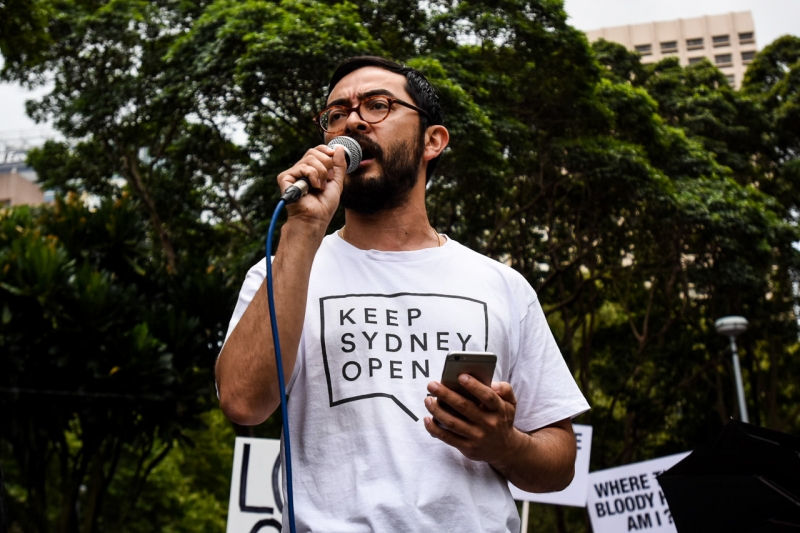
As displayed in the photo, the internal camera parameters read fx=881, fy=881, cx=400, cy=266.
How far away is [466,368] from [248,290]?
0.65 m

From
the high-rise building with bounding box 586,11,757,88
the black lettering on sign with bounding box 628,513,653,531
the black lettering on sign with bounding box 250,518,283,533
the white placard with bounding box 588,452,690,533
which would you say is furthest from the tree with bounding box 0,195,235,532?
the high-rise building with bounding box 586,11,757,88

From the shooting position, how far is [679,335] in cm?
1608

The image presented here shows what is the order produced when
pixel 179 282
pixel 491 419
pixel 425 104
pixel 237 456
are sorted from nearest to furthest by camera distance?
pixel 491 419, pixel 425 104, pixel 237 456, pixel 179 282

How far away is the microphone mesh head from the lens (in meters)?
2.10

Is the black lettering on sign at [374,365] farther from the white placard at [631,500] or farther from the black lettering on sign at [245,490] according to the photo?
the white placard at [631,500]

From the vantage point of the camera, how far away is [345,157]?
81.4 inches

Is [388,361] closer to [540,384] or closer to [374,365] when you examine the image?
[374,365]

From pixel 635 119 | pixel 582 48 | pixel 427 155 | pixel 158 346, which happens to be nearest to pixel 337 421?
pixel 427 155

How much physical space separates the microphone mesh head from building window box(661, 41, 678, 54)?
6300cm

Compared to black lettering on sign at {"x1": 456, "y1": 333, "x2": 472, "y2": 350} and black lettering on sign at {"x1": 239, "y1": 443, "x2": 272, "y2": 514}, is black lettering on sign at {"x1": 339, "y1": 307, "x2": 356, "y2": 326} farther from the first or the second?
black lettering on sign at {"x1": 239, "y1": 443, "x2": 272, "y2": 514}

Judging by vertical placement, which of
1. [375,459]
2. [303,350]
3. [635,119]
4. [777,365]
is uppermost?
[635,119]

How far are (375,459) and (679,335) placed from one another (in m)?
15.2

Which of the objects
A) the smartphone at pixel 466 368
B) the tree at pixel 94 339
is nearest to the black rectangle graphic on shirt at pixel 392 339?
the smartphone at pixel 466 368

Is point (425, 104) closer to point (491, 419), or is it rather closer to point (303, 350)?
point (303, 350)
